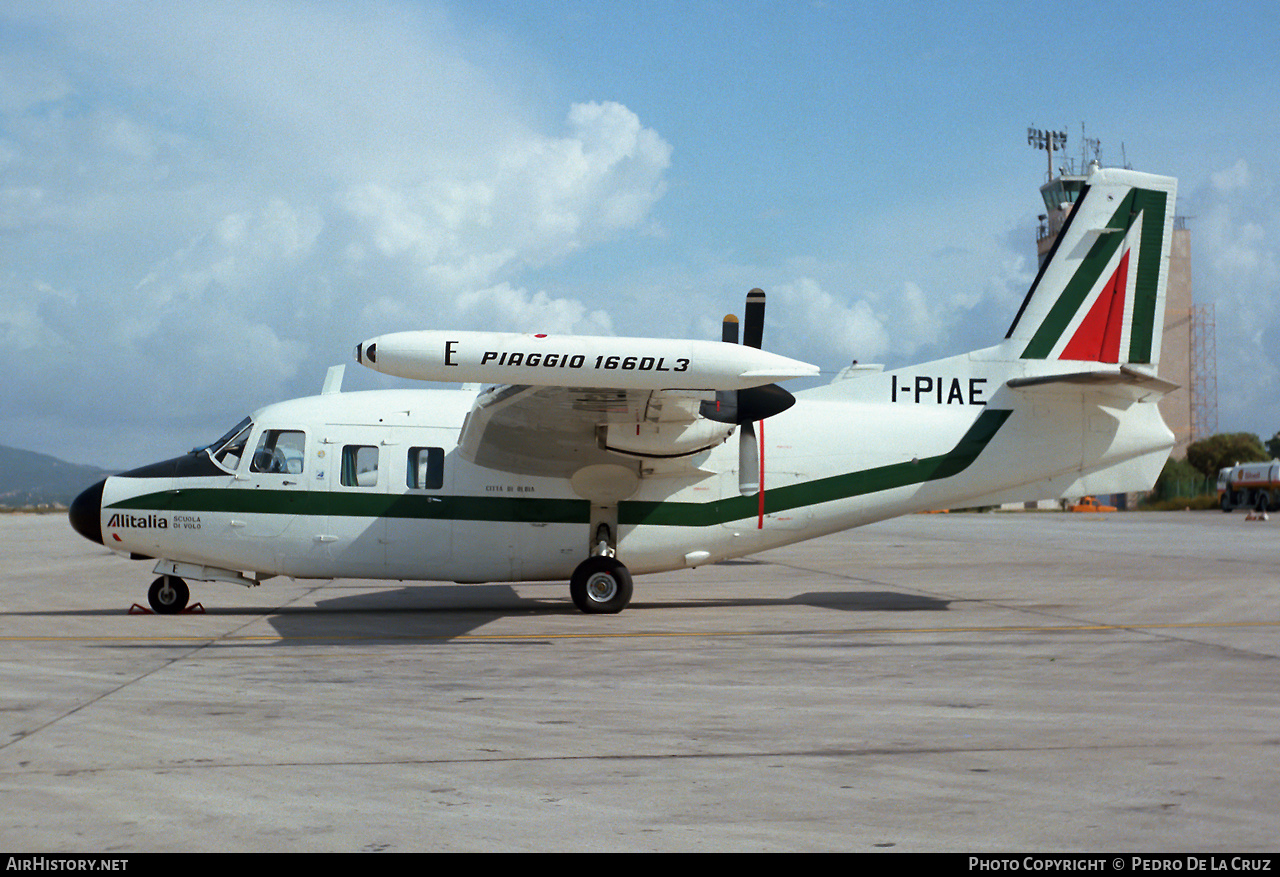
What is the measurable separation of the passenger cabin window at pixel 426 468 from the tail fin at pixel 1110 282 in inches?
344

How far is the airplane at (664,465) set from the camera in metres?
14.7

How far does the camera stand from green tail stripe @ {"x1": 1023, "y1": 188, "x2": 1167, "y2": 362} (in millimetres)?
15586

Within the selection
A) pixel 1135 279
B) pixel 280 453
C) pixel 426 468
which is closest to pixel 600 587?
pixel 426 468

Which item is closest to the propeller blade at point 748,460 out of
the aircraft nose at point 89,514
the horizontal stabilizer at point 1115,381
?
the horizontal stabilizer at point 1115,381

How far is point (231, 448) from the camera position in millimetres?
15062

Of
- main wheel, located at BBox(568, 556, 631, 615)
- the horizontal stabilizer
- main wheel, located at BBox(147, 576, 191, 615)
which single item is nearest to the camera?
the horizontal stabilizer

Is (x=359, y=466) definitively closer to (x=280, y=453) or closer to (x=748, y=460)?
(x=280, y=453)

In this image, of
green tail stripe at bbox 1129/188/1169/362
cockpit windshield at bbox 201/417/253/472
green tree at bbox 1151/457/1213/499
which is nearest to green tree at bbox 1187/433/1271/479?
green tree at bbox 1151/457/1213/499

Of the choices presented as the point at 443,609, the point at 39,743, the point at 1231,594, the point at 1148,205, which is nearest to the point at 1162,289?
the point at 1148,205

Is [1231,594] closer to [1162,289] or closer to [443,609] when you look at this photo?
[1162,289]

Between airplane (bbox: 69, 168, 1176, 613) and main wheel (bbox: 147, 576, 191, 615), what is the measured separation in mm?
21

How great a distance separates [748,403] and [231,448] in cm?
751

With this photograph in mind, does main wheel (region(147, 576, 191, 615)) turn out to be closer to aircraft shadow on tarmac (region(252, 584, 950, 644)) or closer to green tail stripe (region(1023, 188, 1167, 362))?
aircraft shadow on tarmac (region(252, 584, 950, 644))

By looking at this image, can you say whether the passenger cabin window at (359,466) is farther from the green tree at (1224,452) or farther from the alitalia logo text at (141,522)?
the green tree at (1224,452)
